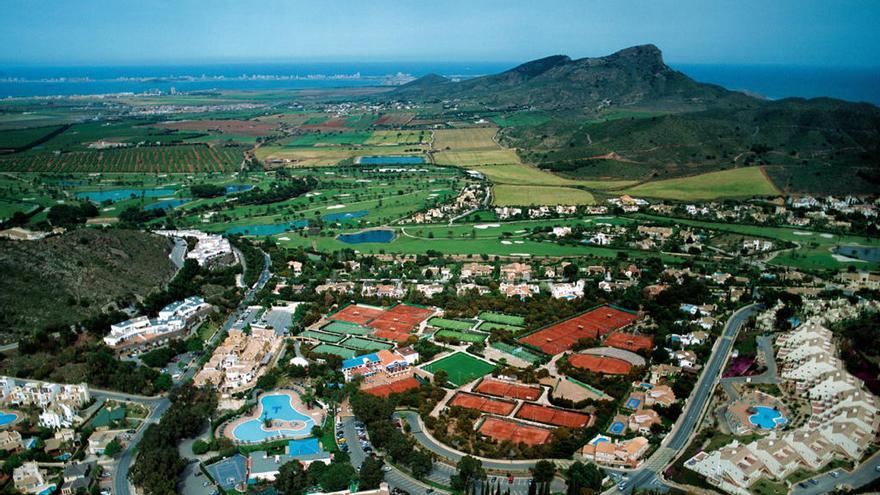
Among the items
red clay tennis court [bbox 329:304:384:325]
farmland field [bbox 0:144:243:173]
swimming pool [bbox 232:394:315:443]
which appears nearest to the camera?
swimming pool [bbox 232:394:315:443]

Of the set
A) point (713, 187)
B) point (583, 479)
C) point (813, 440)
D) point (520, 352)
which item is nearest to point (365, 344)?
point (520, 352)

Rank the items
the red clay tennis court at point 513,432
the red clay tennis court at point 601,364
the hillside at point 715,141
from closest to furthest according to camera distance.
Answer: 1. the red clay tennis court at point 513,432
2. the red clay tennis court at point 601,364
3. the hillside at point 715,141

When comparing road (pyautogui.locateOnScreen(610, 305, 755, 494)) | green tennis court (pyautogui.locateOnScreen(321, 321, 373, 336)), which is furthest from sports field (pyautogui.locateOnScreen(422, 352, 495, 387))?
road (pyautogui.locateOnScreen(610, 305, 755, 494))

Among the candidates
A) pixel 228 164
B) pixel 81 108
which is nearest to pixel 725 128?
pixel 228 164

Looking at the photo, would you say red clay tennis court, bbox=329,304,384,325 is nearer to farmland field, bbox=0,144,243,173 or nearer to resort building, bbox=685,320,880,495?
resort building, bbox=685,320,880,495

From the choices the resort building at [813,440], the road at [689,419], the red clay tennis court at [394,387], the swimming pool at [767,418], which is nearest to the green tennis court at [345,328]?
the red clay tennis court at [394,387]

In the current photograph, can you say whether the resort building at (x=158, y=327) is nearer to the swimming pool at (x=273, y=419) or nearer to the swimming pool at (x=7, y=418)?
the swimming pool at (x=7, y=418)

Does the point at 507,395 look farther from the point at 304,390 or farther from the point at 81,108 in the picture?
the point at 81,108
